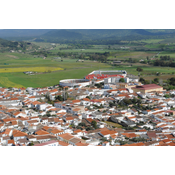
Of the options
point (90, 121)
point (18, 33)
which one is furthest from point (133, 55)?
point (18, 33)

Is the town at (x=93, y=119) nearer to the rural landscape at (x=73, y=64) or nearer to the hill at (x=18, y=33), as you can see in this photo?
the rural landscape at (x=73, y=64)

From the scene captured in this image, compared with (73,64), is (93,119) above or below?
below

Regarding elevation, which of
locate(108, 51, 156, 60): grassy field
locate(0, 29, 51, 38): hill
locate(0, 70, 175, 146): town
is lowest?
locate(0, 70, 175, 146): town

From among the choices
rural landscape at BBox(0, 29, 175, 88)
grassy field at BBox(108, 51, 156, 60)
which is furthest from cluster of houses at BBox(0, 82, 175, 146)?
grassy field at BBox(108, 51, 156, 60)

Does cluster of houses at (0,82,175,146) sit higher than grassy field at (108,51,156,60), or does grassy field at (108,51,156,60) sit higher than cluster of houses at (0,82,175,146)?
grassy field at (108,51,156,60)

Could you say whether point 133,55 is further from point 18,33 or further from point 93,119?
point 18,33

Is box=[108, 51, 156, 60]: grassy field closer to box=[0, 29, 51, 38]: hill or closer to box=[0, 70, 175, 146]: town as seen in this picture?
box=[0, 70, 175, 146]: town

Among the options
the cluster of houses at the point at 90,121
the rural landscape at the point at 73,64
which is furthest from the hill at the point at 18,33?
the cluster of houses at the point at 90,121
